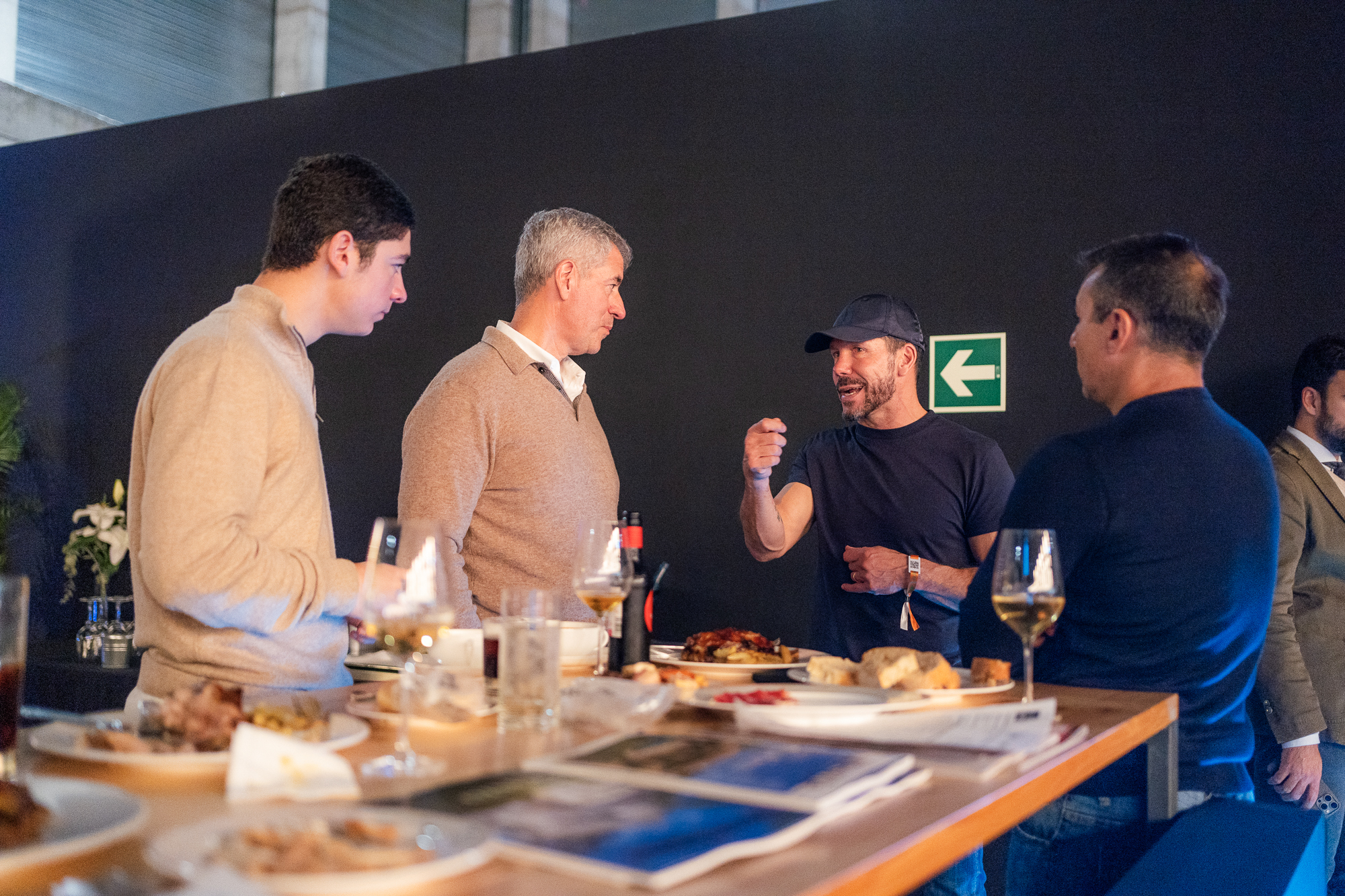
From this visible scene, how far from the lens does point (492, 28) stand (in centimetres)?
629

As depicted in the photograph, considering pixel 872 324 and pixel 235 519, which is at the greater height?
pixel 872 324

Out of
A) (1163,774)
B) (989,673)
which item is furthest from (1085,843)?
(989,673)

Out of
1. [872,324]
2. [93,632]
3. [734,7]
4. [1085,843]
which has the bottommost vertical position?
[93,632]

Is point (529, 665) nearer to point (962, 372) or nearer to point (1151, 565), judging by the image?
point (1151, 565)

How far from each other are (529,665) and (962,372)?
2577 mm

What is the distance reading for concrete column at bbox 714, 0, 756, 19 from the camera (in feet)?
16.8

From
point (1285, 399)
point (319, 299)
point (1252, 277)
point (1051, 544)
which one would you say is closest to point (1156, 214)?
point (1252, 277)

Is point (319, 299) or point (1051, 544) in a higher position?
point (319, 299)

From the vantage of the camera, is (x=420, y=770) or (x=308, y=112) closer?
(x=420, y=770)

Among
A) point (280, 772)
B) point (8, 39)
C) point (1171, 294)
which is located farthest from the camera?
point (8, 39)

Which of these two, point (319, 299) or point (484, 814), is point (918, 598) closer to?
point (319, 299)

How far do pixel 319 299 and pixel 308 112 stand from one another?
3.54 metres

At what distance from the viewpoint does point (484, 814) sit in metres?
0.84

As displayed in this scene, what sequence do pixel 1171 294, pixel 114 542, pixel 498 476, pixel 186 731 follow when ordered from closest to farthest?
pixel 186 731 < pixel 1171 294 < pixel 498 476 < pixel 114 542
